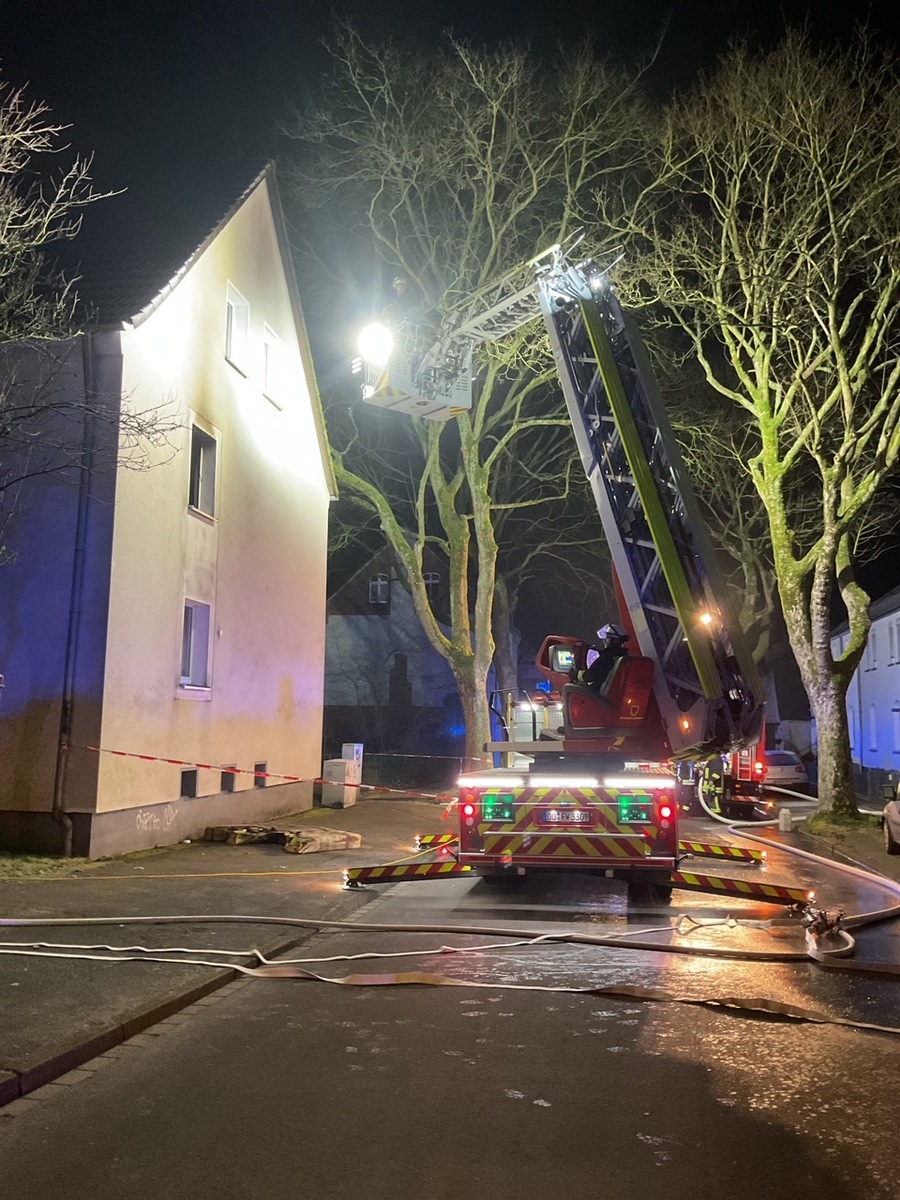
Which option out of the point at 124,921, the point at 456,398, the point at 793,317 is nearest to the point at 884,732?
the point at 793,317

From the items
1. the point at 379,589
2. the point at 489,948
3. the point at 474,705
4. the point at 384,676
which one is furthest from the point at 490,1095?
the point at 379,589

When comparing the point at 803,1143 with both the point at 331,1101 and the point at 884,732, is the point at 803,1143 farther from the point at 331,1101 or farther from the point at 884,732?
the point at 884,732

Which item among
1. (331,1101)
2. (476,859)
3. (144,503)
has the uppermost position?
(144,503)

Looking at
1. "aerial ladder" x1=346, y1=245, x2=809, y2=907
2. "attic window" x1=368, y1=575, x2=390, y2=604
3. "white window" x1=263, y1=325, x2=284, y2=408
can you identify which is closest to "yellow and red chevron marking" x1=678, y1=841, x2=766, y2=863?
"aerial ladder" x1=346, y1=245, x2=809, y2=907

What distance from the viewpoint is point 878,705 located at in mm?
38812

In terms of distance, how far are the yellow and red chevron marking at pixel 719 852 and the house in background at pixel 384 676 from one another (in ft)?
98.6

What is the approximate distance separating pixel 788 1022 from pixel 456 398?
13231 mm

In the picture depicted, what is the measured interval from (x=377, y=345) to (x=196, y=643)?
5591 mm

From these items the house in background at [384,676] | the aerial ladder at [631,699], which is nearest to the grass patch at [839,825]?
the aerial ladder at [631,699]

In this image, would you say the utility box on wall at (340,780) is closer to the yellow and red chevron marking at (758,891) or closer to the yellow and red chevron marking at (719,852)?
the yellow and red chevron marking at (719,852)

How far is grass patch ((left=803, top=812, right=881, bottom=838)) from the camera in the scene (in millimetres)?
18891

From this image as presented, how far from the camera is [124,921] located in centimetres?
884

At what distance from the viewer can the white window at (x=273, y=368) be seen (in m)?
19.6

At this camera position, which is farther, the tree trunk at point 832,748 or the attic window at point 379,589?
the attic window at point 379,589
